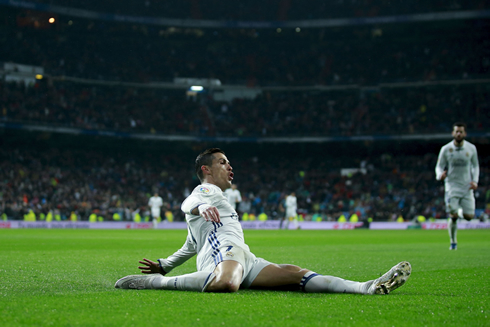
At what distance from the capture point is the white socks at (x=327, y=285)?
4.93 metres

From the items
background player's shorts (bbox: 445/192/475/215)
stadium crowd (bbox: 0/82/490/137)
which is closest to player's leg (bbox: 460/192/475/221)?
background player's shorts (bbox: 445/192/475/215)

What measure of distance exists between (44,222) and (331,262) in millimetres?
27028

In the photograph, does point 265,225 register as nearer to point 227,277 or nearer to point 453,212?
point 453,212

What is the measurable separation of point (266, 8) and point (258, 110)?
29.5ft

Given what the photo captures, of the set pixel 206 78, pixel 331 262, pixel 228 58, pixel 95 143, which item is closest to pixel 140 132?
pixel 95 143

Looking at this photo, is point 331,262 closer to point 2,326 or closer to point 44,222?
point 2,326

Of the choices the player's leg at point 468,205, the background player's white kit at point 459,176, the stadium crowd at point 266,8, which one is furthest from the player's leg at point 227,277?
the stadium crowd at point 266,8

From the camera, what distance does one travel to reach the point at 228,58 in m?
47.8

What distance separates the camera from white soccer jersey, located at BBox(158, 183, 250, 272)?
510cm

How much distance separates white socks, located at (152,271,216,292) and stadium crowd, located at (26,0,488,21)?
133 feet

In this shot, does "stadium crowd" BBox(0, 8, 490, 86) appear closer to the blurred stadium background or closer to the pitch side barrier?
the blurred stadium background

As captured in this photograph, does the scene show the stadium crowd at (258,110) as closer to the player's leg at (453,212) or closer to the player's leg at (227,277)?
the player's leg at (453,212)

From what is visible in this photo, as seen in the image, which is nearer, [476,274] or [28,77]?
[476,274]

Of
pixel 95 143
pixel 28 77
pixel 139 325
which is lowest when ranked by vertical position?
pixel 139 325
